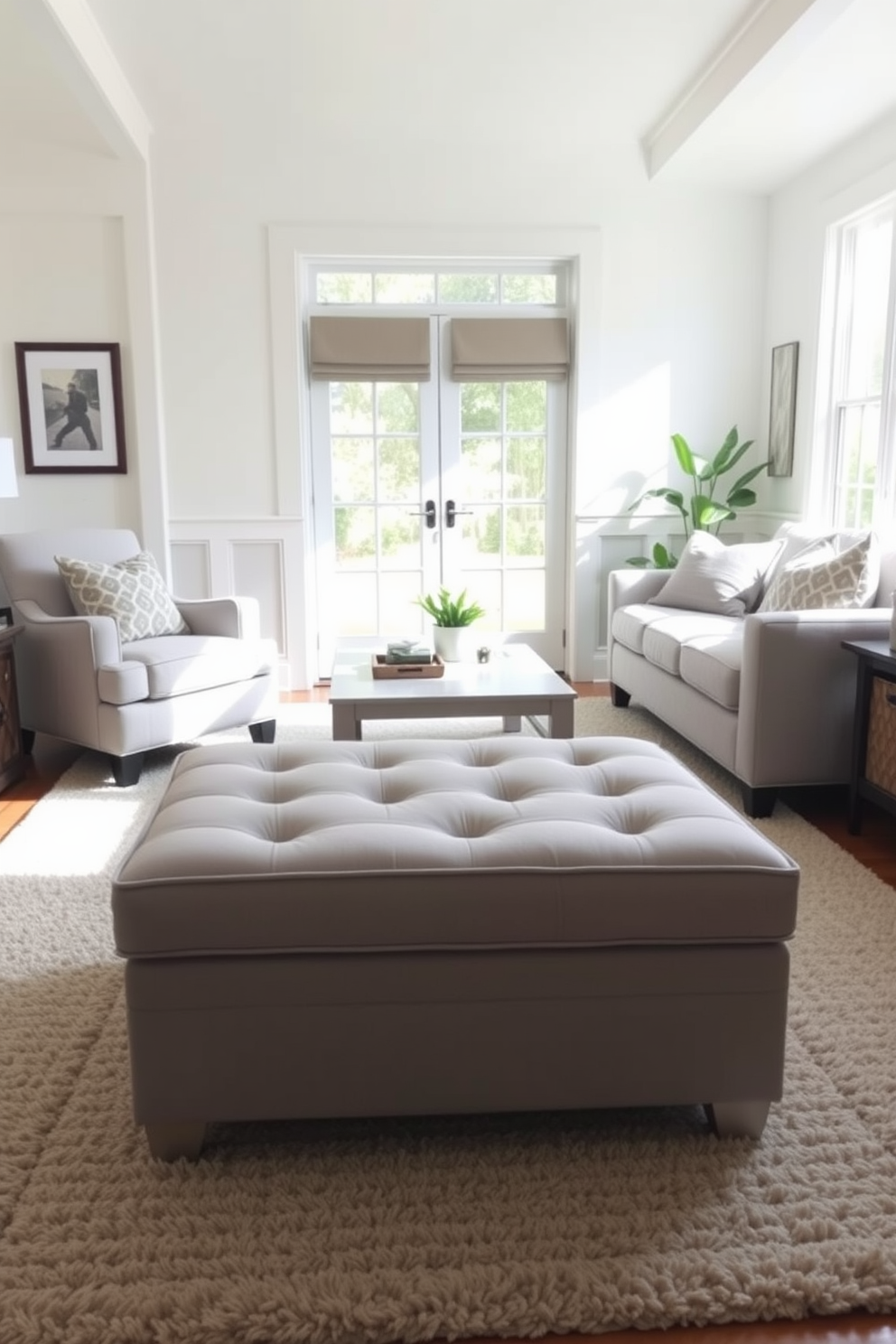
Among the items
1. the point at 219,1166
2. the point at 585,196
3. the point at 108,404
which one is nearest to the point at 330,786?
the point at 219,1166

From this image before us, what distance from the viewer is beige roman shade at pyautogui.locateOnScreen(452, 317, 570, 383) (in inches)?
200

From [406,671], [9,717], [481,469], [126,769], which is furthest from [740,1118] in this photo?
[481,469]

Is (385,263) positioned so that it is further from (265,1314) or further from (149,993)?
(265,1314)

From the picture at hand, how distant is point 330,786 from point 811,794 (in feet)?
6.91

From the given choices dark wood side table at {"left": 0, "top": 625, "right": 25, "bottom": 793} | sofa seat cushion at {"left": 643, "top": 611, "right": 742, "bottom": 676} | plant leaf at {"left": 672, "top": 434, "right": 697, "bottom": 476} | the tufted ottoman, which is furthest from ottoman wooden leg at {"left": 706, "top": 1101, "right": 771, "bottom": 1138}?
plant leaf at {"left": 672, "top": 434, "right": 697, "bottom": 476}

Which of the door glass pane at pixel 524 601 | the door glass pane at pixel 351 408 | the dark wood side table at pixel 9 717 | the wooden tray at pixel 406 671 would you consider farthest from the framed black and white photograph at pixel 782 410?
the dark wood side table at pixel 9 717

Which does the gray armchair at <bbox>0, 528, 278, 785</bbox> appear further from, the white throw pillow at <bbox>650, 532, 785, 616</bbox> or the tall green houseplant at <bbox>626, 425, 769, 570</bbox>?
the tall green houseplant at <bbox>626, 425, 769, 570</bbox>

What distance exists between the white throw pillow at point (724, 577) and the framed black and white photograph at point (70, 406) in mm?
2690

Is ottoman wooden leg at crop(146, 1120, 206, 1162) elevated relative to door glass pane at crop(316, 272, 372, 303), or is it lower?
lower

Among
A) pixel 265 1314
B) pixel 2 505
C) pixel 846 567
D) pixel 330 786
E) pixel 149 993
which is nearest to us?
pixel 265 1314

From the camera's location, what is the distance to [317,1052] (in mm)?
1569

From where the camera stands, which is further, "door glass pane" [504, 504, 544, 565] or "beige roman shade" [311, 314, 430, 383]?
"door glass pane" [504, 504, 544, 565]

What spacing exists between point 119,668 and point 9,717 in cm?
48

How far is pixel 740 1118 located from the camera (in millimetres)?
1664
